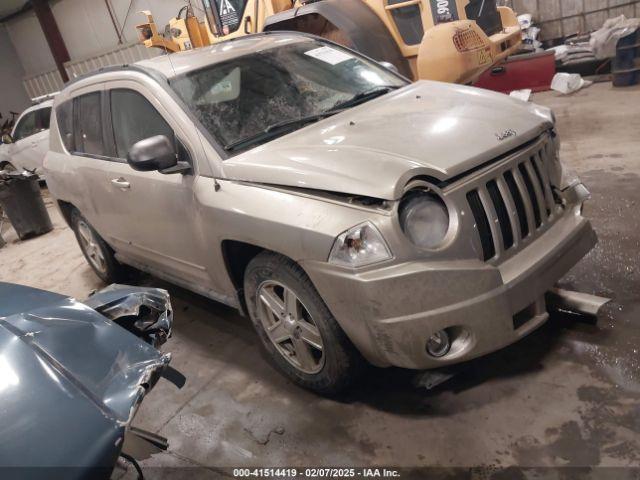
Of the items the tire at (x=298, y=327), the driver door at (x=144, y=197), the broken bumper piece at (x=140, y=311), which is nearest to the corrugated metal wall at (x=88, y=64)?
the driver door at (x=144, y=197)

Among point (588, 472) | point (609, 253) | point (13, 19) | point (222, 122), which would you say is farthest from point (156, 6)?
point (588, 472)

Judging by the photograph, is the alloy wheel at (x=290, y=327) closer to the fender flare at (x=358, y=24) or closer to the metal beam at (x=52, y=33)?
the fender flare at (x=358, y=24)

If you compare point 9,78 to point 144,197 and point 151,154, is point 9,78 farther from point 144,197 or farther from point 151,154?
point 151,154

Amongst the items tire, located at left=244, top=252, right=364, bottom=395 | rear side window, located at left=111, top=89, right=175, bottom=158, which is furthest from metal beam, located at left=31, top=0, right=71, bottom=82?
tire, located at left=244, top=252, right=364, bottom=395

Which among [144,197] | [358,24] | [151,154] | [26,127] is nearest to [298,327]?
[151,154]

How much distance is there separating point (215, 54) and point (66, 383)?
2.26m

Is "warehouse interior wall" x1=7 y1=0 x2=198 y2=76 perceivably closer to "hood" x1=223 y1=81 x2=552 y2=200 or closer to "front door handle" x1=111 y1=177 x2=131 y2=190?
"front door handle" x1=111 y1=177 x2=131 y2=190

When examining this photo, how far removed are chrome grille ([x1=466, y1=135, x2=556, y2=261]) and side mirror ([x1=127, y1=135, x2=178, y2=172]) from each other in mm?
1432

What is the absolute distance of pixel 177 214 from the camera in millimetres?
2707

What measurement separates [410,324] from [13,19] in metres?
20.3

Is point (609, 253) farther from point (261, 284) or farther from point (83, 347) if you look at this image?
point (83, 347)

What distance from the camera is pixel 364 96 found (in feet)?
9.70

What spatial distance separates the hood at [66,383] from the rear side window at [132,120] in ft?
4.48

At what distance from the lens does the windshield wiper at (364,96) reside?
2846 mm
